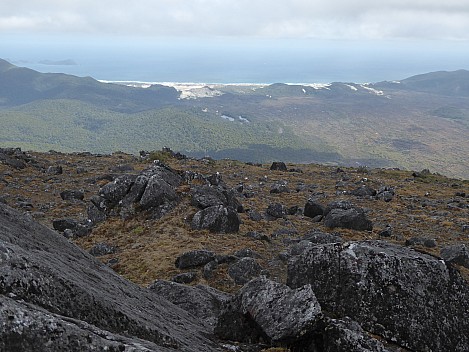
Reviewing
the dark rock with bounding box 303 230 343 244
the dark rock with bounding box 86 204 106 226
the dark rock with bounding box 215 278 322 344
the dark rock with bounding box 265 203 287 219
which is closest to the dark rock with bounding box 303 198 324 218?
the dark rock with bounding box 265 203 287 219

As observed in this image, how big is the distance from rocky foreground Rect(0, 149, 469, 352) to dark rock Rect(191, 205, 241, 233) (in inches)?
2.9

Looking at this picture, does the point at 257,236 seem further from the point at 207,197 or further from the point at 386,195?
the point at 386,195

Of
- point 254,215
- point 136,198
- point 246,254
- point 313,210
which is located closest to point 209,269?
point 246,254

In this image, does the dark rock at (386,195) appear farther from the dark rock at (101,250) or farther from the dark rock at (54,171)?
the dark rock at (54,171)

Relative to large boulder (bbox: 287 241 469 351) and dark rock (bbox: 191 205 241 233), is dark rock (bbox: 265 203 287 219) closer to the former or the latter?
dark rock (bbox: 191 205 241 233)

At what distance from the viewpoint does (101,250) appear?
2350 centimetres

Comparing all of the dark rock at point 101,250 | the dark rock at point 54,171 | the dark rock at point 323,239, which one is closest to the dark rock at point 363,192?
the dark rock at point 323,239

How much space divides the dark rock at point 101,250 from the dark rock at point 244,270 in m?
7.71

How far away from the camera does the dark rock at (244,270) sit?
770 inches

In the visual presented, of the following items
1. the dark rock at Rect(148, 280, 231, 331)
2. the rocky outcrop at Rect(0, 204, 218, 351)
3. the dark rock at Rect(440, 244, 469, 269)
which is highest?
the rocky outcrop at Rect(0, 204, 218, 351)

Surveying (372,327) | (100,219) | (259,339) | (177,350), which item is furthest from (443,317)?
(100,219)

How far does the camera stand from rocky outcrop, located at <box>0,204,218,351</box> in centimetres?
595

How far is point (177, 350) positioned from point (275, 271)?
13.0 metres

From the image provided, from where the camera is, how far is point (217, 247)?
23.2 m
